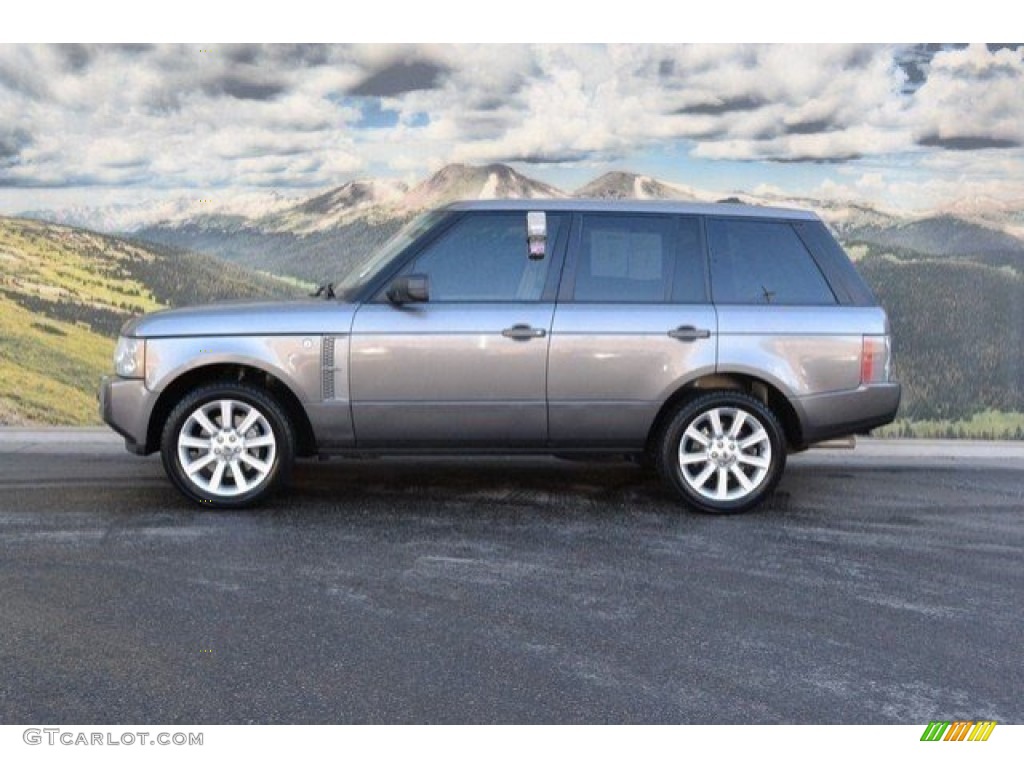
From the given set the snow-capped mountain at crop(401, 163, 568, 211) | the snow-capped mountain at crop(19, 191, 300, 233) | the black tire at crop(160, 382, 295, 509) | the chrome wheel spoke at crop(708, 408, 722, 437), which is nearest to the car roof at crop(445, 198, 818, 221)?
the chrome wheel spoke at crop(708, 408, 722, 437)

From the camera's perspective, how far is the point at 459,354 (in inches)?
280

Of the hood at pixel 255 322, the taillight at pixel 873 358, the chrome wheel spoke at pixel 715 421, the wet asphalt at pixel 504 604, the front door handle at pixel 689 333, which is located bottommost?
the wet asphalt at pixel 504 604

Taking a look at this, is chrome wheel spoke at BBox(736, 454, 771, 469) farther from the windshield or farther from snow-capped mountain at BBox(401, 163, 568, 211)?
snow-capped mountain at BBox(401, 163, 568, 211)

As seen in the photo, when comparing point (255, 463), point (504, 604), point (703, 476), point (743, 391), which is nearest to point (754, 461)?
point (703, 476)

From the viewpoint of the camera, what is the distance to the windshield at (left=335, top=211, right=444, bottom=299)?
7324 millimetres

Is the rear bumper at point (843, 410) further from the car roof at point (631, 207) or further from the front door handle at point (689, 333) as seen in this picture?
the car roof at point (631, 207)

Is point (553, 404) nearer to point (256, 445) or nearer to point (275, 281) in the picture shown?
point (256, 445)

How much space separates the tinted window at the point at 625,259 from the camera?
731 centimetres

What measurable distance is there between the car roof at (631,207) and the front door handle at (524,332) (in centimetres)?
73

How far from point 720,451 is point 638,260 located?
119cm

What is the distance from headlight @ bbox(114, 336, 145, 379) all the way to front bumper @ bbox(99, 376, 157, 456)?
0.04 metres
